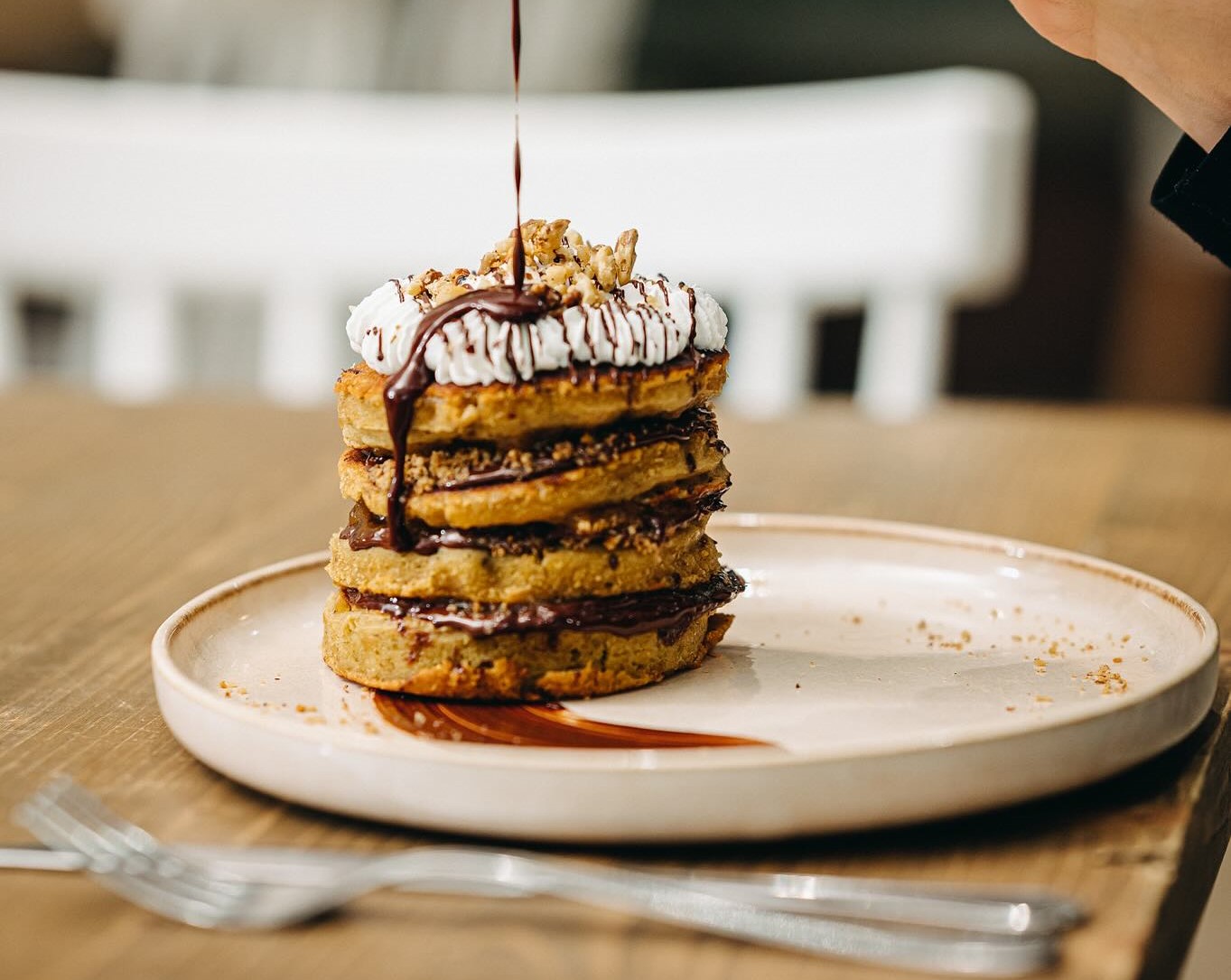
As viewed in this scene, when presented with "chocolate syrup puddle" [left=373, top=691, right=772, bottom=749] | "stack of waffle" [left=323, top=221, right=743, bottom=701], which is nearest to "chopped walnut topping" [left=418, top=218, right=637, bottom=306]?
"stack of waffle" [left=323, top=221, right=743, bottom=701]

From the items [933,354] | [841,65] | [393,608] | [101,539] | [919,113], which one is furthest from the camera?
A: [841,65]

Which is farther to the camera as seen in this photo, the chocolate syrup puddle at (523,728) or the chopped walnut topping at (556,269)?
the chopped walnut topping at (556,269)

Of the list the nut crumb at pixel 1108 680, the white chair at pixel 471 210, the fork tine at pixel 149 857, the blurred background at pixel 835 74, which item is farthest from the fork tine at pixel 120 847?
the blurred background at pixel 835 74

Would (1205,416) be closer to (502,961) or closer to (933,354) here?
(933,354)

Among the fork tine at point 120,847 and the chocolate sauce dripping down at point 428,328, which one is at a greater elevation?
the chocolate sauce dripping down at point 428,328

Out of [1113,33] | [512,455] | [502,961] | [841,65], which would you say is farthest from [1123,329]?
[502,961]

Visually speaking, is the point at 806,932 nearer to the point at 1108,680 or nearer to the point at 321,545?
the point at 1108,680

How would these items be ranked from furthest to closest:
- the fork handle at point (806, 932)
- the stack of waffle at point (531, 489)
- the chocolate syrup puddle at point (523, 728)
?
the stack of waffle at point (531, 489) < the chocolate syrup puddle at point (523, 728) < the fork handle at point (806, 932)

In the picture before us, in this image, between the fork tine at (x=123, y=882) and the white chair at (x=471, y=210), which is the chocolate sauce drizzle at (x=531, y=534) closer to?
the fork tine at (x=123, y=882)

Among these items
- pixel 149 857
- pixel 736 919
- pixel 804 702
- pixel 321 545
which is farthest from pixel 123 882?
pixel 321 545
